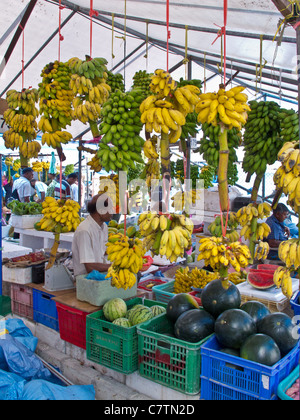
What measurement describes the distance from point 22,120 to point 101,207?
3.50 ft

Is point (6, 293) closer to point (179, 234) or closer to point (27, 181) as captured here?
point (179, 234)

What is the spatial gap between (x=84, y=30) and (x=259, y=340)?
4.89 meters

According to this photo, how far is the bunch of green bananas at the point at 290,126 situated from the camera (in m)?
2.30

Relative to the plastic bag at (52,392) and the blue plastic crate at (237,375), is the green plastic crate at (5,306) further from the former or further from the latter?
the blue plastic crate at (237,375)

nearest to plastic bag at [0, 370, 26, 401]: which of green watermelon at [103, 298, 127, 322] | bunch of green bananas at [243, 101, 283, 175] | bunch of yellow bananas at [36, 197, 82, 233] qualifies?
green watermelon at [103, 298, 127, 322]

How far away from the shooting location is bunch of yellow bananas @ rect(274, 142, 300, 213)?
5.64ft

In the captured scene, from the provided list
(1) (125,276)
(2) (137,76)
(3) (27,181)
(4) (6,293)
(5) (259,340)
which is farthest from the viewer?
(3) (27,181)

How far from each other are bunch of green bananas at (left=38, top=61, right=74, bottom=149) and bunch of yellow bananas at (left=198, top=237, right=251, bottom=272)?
51.8 inches

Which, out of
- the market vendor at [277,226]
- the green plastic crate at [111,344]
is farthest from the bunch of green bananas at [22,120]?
the market vendor at [277,226]

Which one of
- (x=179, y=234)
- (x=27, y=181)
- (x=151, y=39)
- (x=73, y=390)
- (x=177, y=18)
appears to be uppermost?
(x=151, y=39)

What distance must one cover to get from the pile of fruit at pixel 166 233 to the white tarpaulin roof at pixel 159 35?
1.16m

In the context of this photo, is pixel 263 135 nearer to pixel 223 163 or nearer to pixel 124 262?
pixel 223 163

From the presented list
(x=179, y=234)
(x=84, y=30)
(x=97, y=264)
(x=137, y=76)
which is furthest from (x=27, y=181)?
(x=179, y=234)

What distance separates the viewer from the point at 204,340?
2.10m
